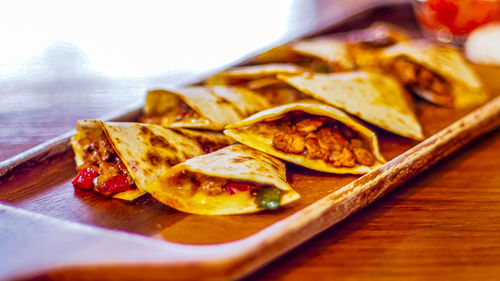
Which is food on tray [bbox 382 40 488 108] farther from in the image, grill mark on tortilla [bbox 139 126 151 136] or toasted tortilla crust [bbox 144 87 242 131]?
grill mark on tortilla [bbox 139 126 151 136]

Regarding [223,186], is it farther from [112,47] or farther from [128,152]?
[112,47]

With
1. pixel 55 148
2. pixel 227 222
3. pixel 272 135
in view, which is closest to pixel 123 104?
pixel 55 148

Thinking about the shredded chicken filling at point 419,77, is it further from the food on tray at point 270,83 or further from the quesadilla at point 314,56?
the food on tray at point 270,83

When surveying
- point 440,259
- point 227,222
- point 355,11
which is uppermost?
point 355,11

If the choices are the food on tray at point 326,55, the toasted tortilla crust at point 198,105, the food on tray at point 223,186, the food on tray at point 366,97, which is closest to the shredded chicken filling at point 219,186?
the food on tray at point 223,186

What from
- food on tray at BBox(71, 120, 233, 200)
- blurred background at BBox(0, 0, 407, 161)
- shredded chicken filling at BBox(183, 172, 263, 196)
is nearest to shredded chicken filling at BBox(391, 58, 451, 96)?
blurred background at BBox(0, 0, 407, 161)

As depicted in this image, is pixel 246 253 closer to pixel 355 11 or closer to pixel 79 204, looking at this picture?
pixel 79 204

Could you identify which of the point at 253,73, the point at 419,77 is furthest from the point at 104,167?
the point at 419,77
